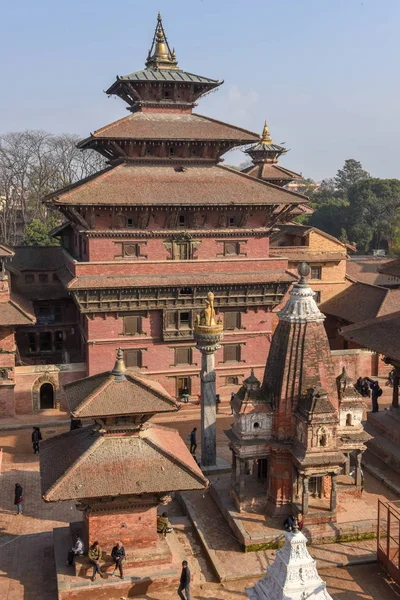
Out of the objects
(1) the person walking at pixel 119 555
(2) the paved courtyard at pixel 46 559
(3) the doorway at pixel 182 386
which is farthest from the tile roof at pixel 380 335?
(1) the person walking at pixel 119 555

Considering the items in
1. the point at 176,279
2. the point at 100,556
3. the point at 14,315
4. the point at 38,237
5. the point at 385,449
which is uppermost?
the point at 38,237

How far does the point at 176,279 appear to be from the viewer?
94.0 feet

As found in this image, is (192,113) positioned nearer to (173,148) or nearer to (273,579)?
(173,148)

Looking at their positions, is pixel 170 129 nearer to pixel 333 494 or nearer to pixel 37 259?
pixel 37 259

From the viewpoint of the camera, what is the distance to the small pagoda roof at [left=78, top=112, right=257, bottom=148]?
94.2 feet

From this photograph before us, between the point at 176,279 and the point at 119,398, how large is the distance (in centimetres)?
1402

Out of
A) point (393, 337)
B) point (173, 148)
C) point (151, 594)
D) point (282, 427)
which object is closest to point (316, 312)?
point (282, 427)

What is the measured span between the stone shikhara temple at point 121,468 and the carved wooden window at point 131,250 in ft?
44.1

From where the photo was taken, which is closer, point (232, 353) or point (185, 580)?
point (185, 580)

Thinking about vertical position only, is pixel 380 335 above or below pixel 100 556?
above

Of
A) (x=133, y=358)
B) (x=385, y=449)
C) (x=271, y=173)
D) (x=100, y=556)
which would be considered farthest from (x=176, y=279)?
(x=271, y=173)

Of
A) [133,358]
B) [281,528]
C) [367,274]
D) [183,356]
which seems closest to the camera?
[281,528]

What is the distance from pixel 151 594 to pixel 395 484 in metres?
9.92

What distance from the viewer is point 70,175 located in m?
74.7
